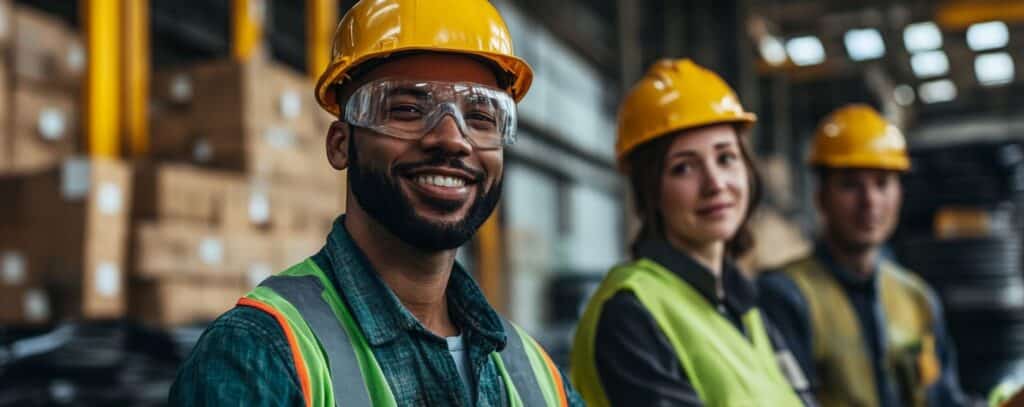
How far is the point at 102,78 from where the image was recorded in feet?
14.1

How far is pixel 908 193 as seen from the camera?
743 cm

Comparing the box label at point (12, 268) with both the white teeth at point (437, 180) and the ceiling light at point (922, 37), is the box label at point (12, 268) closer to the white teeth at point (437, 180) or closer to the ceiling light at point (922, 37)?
the white teeth at point (437, 180)

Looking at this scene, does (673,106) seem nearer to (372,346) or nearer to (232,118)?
(372,346)

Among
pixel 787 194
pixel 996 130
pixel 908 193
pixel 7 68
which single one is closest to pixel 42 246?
pixel 7 68

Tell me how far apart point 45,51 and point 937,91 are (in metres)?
13.2

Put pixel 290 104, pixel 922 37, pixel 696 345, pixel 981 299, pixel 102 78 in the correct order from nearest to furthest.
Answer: pixel 696 345 → pixel 102 78 → pixel 290 104 → pixel 981 299 → pixel 922 37

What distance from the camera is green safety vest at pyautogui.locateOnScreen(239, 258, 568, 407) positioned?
3.73 ft

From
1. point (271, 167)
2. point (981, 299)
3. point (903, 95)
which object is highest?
point (903, 95)

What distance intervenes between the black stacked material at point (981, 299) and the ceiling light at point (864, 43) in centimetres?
475

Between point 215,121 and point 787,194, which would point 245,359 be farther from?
point 787,194

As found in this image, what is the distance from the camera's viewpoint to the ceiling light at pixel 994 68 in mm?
12117

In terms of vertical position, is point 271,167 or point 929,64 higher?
point 929,64

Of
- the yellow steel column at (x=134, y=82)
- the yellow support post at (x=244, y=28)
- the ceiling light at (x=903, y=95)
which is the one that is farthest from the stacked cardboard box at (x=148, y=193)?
the ceiling light at (x=903, y=95)

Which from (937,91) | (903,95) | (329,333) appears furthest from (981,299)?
(903,95)
